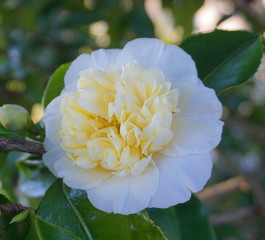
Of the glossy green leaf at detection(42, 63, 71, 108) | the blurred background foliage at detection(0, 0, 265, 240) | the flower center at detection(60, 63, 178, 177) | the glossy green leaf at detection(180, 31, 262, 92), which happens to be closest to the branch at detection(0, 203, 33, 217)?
the flower center at detection(60, 63, 178, 177)

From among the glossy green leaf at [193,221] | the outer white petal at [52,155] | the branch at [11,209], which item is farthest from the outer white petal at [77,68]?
the glossy green leaf at [193,221]

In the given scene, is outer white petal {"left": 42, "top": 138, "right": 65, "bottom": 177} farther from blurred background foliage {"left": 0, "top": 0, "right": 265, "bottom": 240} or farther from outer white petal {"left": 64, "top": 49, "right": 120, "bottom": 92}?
blurred background foliage {"left": 0, "top": 0, "right": 265, "bottom": 240}

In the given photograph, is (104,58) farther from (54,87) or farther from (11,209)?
(11,209)

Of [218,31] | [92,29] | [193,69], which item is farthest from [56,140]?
[92,29]

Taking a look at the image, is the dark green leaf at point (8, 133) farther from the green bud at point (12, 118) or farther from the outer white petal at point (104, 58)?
the outer white petal at point (104, 58)

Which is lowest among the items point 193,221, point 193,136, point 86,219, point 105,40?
point 105,40

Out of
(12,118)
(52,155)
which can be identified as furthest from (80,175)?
(12,118)

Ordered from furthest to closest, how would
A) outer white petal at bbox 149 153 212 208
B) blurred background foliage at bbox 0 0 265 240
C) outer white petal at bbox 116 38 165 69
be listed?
blurred background foliage at bbox 0 0 265 240 → outer white petal at bbox 116 38 165 69 → outer white petal at bbox 149 153 212 208
